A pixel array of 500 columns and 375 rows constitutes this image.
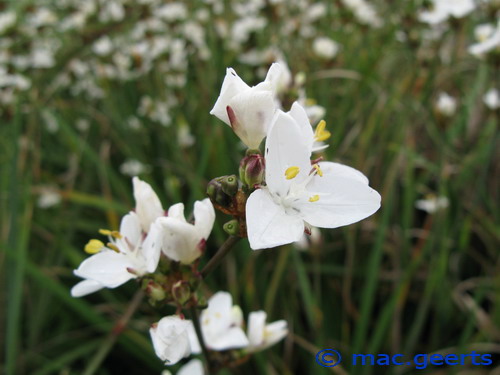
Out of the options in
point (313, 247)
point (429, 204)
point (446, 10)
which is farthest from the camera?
point (429, 204)

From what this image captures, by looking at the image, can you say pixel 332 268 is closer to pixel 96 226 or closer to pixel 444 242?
pixel 444 242

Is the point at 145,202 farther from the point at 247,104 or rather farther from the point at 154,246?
the point at 247,104

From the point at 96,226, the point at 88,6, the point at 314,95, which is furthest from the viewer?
the point at 88,6

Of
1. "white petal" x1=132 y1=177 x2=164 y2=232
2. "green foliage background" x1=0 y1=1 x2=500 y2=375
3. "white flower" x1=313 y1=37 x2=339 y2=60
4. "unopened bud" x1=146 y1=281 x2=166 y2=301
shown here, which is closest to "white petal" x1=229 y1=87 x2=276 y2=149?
"white petal" x1=132 y1=177 x2=164 y2=232

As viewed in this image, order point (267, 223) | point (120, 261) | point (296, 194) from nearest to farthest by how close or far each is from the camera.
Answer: point (267, 223)
point (296, 194)
point (120, 261)

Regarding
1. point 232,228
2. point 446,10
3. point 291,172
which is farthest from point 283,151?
point 446,10

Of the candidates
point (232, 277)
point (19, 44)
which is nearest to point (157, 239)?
point (232, 277)
